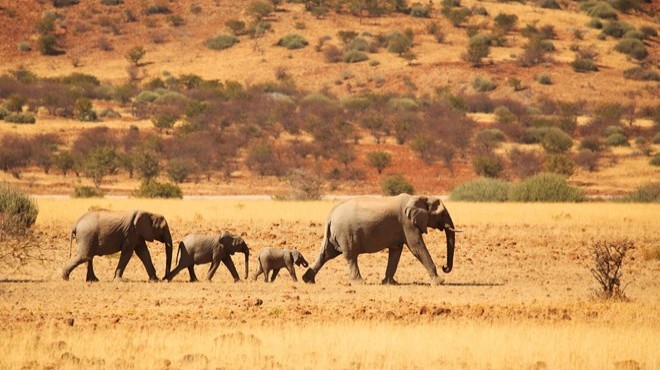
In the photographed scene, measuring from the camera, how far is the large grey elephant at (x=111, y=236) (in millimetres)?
20359

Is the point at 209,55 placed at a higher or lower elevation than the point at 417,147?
lower

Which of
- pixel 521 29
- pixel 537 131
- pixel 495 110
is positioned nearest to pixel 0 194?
pixel 537 131

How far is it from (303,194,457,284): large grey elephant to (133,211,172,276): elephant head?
290 centimetres

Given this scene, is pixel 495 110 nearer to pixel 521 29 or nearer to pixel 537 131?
pixel 537 131

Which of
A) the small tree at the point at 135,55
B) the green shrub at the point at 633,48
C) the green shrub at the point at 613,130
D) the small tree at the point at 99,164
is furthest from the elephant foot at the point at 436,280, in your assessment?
the green shrub at the point at 633,48

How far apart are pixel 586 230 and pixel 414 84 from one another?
198ft

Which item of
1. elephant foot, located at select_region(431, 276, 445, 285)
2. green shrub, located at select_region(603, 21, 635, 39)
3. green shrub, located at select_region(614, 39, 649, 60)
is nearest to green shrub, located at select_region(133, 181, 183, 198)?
elephant foot, located at select_region(431, 276, 445, 285)

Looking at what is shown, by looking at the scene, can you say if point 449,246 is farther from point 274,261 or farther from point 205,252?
point 205,252

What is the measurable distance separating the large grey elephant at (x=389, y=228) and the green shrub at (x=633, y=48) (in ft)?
264

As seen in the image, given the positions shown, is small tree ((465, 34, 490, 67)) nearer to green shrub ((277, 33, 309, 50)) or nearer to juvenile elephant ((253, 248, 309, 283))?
green shrub ((277, 33, 309, 50))

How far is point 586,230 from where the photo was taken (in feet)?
103

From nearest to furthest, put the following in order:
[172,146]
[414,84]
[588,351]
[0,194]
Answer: [588,351] → [0,194] → [172,146] → [414,84]

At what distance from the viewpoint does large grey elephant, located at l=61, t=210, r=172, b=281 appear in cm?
2036

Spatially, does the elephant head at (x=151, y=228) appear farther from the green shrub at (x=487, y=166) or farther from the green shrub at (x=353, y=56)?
the green shrub at (x=353, y=56)
